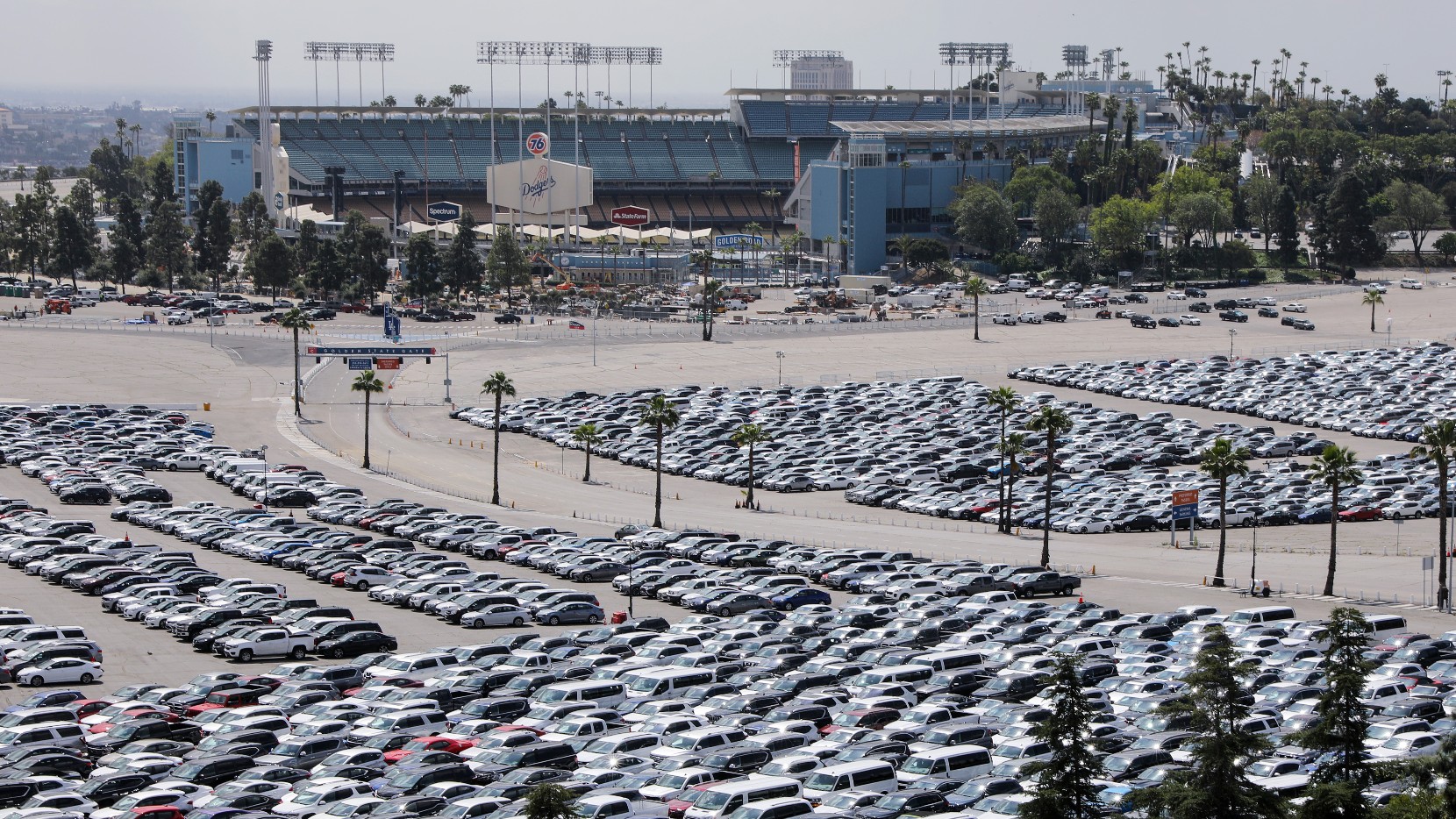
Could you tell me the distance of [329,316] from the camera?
166875 millimetres

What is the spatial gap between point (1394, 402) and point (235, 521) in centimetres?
7502

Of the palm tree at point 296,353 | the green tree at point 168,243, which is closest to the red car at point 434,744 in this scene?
the palm tree at point 296,353

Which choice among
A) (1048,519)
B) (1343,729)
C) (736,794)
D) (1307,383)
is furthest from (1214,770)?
(1307,383)

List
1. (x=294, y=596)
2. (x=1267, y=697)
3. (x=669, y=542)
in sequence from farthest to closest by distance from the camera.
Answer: (x=669, y=542) → (x=294, y=596) → (x=1267, y=697)

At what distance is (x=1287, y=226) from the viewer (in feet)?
639

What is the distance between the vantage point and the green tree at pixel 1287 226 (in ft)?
630

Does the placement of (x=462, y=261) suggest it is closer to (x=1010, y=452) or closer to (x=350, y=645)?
(x=1010, y=452)

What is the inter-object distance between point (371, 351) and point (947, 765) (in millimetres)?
95240

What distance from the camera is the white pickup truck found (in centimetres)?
5781

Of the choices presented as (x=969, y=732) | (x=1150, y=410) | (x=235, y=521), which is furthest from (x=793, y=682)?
(x=1150, y=410)

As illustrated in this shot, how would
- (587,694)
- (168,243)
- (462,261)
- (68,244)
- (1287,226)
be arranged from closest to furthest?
Answer: (587,694)
(462,261)
(68,244)
(168,243)
(1287,226)

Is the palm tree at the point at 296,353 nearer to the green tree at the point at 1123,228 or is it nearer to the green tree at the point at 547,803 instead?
the green tree at the point at 547,803

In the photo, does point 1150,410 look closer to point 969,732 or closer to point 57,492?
point 57,492

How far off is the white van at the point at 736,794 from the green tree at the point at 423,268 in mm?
138410
